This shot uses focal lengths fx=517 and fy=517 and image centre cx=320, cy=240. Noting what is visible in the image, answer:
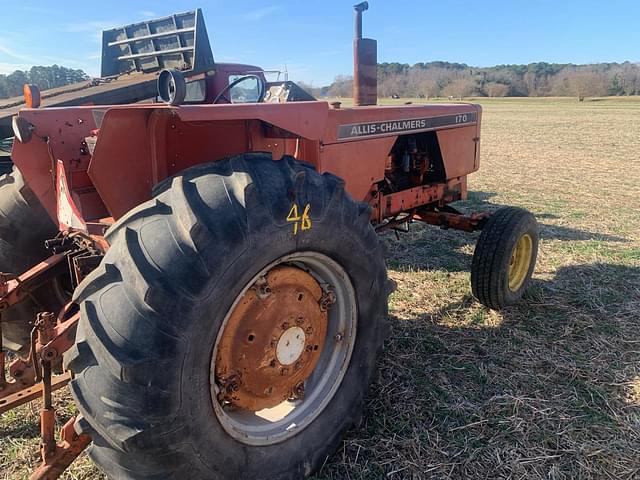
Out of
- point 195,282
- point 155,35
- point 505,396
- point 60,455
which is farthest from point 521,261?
point 155,35

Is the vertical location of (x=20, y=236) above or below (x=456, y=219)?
above

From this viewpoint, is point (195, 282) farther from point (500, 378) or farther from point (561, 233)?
point (561, 233)

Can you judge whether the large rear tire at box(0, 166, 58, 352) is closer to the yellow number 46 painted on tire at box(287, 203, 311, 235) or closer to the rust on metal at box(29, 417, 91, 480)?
the rust on metal at box(29, 417, 91, 480)

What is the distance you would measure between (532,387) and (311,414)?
1.42 metres

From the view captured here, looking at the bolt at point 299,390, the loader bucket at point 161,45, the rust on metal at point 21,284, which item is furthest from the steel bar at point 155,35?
the bolt at point 299,390

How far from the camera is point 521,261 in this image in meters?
Result: 4.23

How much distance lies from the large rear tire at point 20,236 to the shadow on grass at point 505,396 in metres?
1.95

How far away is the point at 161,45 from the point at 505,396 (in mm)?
4233

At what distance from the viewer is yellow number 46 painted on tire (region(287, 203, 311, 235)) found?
1947 millimetres

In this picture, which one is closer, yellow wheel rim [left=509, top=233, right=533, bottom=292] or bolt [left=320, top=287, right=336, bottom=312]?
bolt [left=320, top=287, right=336, bottom=312]

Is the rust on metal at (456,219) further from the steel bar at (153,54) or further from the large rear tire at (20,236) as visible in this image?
the large rear tire at (20,236)

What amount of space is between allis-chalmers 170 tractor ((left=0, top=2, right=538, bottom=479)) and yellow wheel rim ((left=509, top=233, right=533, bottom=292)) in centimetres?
160

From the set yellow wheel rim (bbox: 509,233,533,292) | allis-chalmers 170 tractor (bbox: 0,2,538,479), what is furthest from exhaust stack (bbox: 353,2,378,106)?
yellow wheel rim (bbox: 509,233,533,292)

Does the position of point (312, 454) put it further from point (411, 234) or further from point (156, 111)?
point (411, 234)
